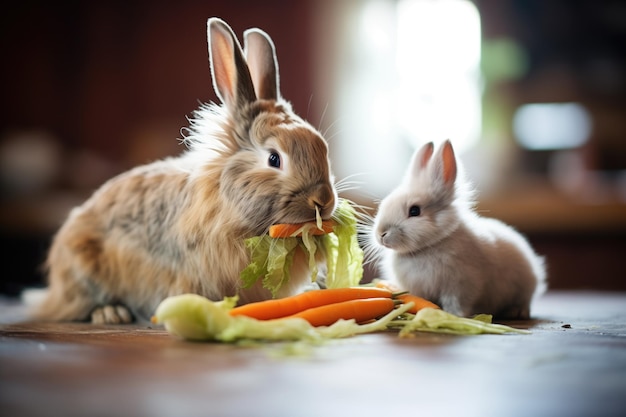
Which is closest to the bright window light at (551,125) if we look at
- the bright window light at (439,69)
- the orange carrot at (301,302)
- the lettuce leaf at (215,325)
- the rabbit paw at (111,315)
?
the bright window light at (439,69)

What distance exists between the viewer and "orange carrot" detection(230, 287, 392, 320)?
1.71m

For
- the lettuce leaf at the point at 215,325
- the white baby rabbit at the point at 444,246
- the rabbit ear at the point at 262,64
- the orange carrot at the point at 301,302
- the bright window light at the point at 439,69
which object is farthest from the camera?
the bright window light at the point at 439,69

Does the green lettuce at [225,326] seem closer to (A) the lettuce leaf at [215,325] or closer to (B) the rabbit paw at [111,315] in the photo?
(A) the lettuce leaf at [215,325]

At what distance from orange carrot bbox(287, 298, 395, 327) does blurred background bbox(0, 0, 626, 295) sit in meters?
3.78

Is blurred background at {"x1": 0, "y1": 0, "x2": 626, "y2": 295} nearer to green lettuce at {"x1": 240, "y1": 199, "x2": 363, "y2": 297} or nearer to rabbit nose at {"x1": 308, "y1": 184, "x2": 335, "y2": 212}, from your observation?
green lettuce at {"x1": 240, "y1": 199, "x2": 363, "y2": 297}

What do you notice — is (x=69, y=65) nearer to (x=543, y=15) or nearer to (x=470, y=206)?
(x=543, y=15)

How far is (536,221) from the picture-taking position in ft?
16.7

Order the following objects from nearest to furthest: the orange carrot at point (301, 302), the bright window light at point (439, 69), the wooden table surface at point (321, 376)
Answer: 1. the wooden table surface at point (321, 376)
2. the orange carrot at point (301, 302)
3. the bright window light at point (439, 69)

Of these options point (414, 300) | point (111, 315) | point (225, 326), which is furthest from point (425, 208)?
point (111, 315)

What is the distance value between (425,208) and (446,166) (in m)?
0.13

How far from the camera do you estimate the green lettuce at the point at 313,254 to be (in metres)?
1.86

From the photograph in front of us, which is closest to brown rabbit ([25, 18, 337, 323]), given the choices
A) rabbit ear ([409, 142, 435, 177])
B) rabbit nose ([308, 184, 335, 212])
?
rabbit nose ([308, 184, 335, 212])

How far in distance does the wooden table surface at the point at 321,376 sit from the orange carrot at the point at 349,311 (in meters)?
0.13

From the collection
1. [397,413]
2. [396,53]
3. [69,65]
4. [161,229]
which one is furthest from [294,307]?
[69,65]
